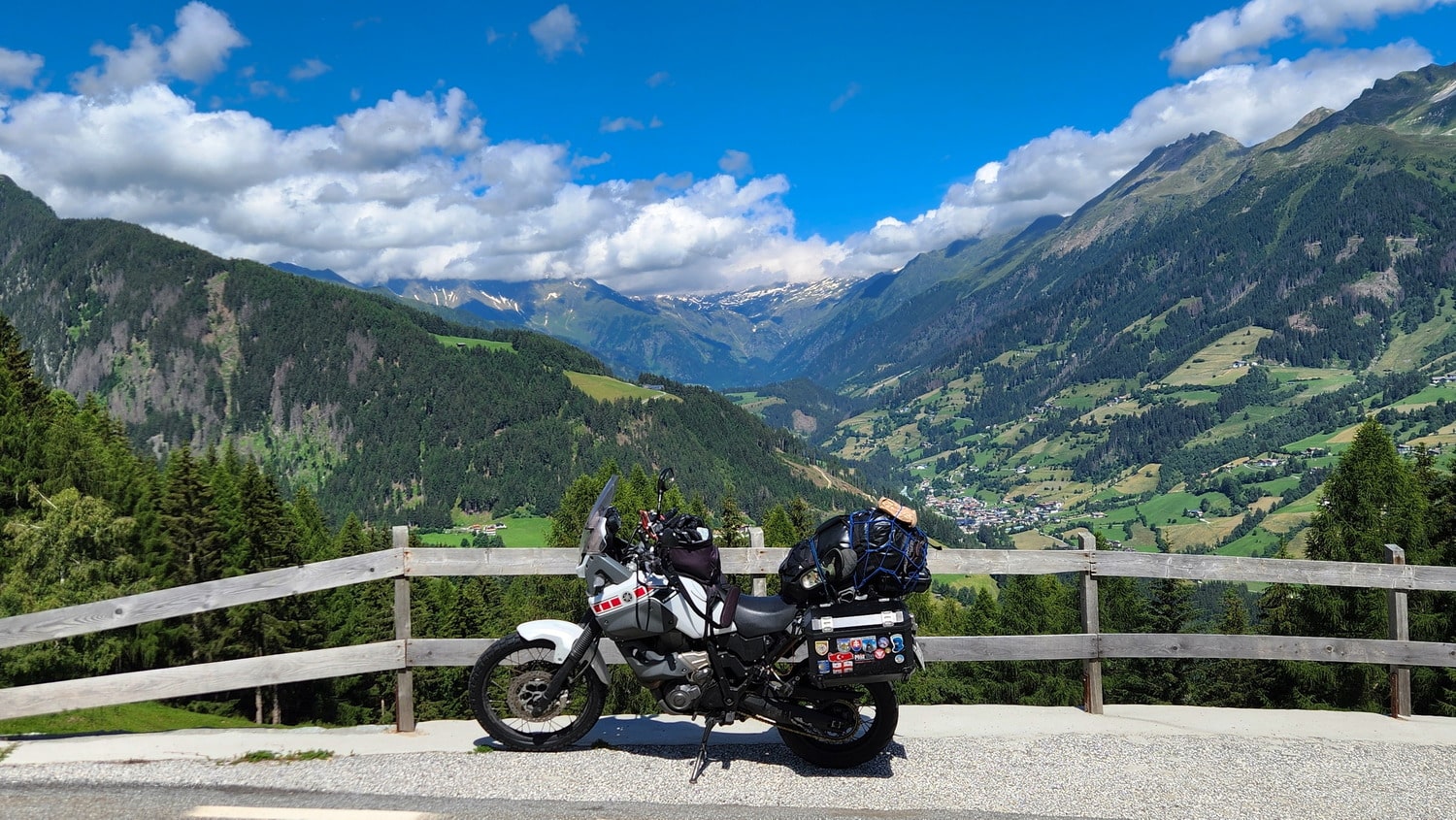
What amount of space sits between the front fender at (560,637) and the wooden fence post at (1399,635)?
767 centimetres

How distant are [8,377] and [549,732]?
101 feet

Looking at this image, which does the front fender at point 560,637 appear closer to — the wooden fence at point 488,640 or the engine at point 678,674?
the engine at point 678,674

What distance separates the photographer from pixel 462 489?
183750mm

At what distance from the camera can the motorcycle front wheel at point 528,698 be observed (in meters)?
6.77

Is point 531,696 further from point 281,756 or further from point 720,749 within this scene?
point 281,756

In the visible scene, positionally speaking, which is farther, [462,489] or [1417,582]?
[462,489]

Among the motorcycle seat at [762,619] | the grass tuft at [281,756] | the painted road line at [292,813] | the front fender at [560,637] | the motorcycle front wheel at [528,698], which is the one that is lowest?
the grass tuft at [281,756]

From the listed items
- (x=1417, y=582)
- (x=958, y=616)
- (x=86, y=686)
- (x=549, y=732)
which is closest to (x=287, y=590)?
(x=86, y=686)

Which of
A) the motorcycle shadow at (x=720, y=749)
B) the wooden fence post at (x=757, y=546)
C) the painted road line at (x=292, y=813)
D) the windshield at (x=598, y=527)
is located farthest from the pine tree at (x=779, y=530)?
the painted road line at (x=292, y=813)

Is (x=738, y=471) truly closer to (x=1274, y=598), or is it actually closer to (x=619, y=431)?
(x=619, y=431)

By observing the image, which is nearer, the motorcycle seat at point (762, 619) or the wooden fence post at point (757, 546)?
the motorcycle seat at point (762, 619)

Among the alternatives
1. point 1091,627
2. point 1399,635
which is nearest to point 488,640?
point 1091,627

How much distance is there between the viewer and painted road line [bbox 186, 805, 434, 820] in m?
5.34

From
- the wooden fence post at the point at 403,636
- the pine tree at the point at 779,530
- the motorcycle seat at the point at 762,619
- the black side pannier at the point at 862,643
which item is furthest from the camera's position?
the pine tree at the point at 779,530
